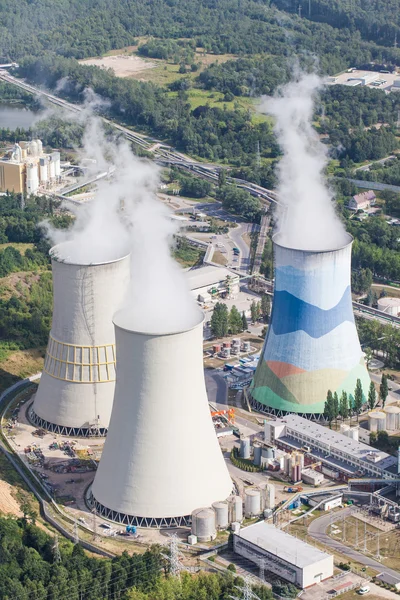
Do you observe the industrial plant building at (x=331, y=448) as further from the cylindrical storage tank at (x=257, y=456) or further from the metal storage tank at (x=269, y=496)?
the metal storage tank at (x=269, y=496)

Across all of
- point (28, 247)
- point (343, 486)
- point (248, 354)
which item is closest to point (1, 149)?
point (28, 247)

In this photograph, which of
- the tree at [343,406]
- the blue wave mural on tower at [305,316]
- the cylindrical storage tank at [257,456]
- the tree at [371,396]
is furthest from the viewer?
the tree at [371,396]

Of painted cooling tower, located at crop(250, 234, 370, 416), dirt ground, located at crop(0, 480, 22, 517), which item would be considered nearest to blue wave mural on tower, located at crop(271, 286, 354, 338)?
painted cooling tower, located at crop(250, 234, 370, 416)

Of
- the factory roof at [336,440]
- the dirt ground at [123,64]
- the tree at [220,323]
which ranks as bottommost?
the factory roof at [336,440]

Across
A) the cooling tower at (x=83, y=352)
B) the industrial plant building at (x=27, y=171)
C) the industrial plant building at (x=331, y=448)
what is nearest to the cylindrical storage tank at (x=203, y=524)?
the industrial plant building at (x=331, y=448)

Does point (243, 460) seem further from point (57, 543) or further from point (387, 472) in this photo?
point (57, 543)

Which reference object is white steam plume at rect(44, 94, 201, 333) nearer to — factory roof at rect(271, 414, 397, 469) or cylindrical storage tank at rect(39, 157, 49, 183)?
factory roof at rect(271, 414, 397, 469)
